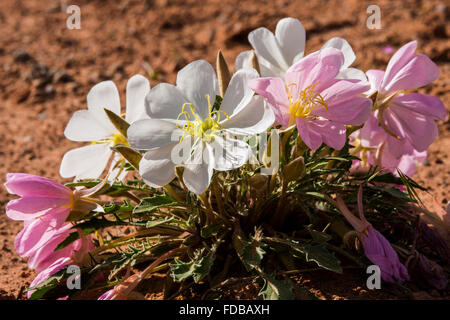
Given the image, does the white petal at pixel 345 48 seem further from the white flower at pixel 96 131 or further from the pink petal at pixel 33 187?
the pink petal at pixel 33 187

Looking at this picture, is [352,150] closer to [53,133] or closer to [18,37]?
[53,133]

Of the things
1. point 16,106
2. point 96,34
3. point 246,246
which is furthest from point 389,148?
point 96,34

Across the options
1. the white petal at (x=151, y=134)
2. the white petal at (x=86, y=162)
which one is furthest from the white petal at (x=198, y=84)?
the white petal at (x=86, y=162)

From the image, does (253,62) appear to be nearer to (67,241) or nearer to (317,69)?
(317,69)

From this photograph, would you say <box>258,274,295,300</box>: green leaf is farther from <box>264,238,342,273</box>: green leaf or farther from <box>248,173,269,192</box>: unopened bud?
<box>248,173,269,192</box>: unopened bud

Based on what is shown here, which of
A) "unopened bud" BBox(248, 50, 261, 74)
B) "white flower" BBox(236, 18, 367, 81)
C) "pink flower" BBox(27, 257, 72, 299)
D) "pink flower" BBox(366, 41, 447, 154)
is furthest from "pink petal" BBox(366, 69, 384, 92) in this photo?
"pink flower" BBox(27, 257, 72, 299)

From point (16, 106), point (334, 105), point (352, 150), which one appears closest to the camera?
point (334, 105)
